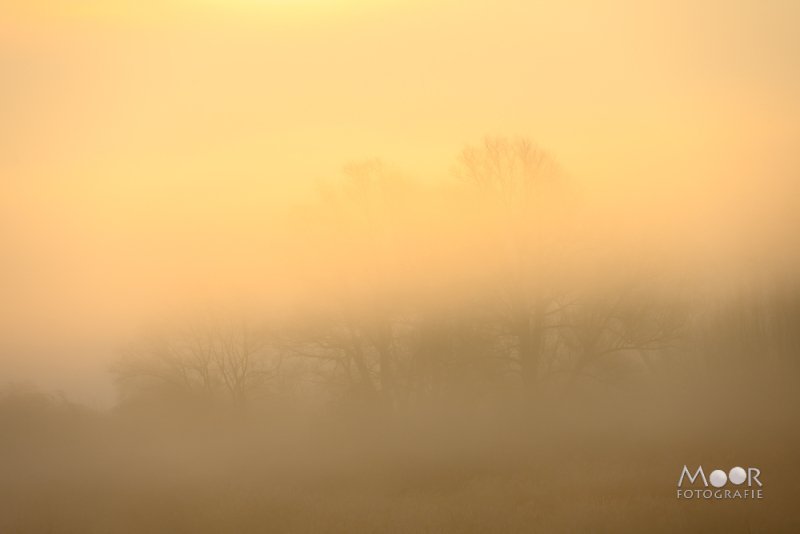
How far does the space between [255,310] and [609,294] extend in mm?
15376

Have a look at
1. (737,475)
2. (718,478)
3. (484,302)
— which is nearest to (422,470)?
(484,302)

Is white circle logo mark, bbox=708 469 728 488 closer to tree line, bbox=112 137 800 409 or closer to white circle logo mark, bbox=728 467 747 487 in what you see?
white circle logo mark, bbox=728 467 747 487

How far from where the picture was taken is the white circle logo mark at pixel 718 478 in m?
14.4

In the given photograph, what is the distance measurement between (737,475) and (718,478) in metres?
0.42

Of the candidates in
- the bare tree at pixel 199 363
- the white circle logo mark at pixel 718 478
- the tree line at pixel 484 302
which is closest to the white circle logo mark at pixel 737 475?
the white circle logo mark at pixel 718 478

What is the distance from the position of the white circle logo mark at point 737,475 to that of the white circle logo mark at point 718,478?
0.26ft

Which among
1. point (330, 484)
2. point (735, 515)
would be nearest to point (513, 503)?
point (735, 515)

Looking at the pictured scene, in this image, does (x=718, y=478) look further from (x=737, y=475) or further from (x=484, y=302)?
(x=484, y=302)

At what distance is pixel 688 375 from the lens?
25.2 metres

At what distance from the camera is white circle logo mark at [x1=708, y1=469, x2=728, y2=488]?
1442cm

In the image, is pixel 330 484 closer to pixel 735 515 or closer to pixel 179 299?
pixel 735 515

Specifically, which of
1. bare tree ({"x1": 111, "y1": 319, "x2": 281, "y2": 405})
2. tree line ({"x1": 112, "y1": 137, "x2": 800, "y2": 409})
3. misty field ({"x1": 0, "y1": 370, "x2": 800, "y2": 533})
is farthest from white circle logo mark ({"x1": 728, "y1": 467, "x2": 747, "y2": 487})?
bare tree ({"x1": 111, "y1": 319, "x2": 281, "y2": 405})

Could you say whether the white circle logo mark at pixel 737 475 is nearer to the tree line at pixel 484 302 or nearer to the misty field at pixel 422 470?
the misty field at pixel 422 470

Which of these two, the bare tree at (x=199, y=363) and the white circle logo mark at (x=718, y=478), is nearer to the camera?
the white circle logo mark at (x=718, y=478)
